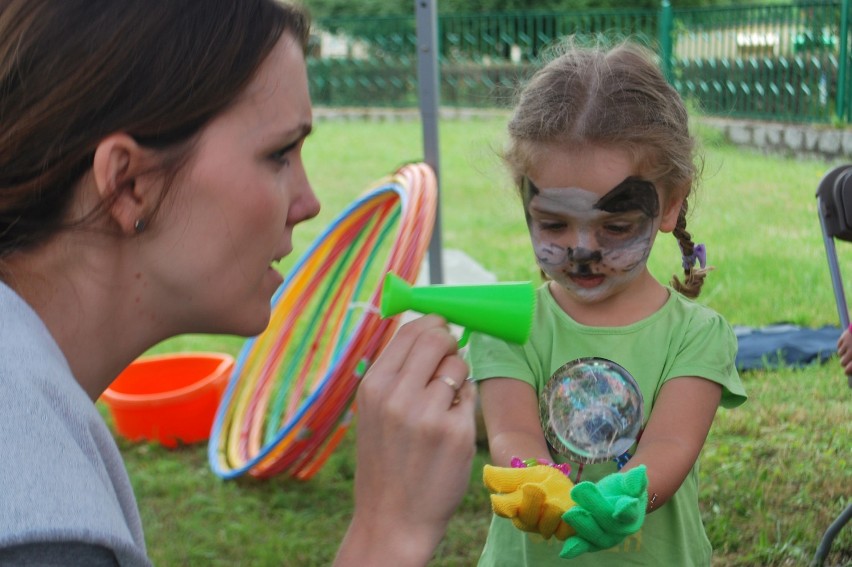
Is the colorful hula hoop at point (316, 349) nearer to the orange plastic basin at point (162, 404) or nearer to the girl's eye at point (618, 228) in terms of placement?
the orange plastic basin at point (162, 404)

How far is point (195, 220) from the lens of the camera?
4.40 ft

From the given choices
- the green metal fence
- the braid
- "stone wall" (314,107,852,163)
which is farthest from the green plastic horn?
"stone wall" (314,107,852,163)

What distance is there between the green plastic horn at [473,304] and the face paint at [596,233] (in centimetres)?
46

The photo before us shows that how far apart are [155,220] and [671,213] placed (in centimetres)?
119

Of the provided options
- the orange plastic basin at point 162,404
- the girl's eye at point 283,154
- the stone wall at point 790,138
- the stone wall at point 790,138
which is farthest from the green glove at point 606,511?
the stone wall at point 790,138

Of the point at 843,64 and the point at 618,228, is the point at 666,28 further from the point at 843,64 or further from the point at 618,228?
the point at 618,228

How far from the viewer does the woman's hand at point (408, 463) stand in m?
1.26

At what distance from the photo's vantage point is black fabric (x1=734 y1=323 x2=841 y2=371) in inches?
177

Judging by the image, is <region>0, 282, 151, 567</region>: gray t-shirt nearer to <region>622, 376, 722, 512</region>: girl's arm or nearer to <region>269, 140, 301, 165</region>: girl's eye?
<region>269, 140, 301, 165</region>: girl's eye

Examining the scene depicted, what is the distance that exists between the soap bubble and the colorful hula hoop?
1119mm

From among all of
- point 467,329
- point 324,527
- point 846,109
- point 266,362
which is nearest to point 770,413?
point 324,527

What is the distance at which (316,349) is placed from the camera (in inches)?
172

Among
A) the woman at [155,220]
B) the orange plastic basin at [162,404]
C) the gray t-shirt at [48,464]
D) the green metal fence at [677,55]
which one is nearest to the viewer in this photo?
the gray t-shirt at [48,464]

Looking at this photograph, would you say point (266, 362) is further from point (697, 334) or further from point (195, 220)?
point (195, 220)
